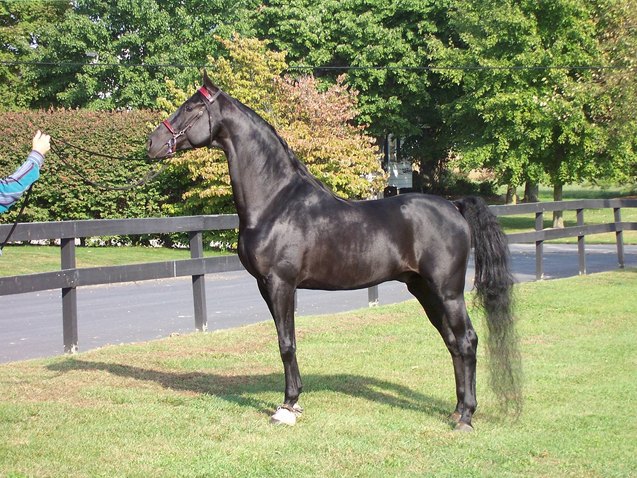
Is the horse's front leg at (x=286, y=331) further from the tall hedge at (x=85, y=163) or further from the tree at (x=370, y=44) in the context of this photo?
the tree at (x=370, y=44)

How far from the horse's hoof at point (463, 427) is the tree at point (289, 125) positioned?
19.1m

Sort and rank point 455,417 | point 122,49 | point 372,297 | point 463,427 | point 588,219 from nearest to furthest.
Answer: point 463,427 → point 455,417 → point 372,297 → point 122,49 → point 588,219

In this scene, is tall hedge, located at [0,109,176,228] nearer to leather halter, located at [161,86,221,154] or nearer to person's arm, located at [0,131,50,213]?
leather halter, located at [161,86,221,154]

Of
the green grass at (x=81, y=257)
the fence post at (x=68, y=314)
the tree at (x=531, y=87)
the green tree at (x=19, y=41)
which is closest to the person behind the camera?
the fence post at (x=68, y=314)

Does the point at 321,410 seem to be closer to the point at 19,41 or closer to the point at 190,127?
the point at 190,127

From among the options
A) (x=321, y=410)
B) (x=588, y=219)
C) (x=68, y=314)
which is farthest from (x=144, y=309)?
(x=588, y=219)

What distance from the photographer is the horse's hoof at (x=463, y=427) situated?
6.43 meters

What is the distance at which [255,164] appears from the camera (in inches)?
274

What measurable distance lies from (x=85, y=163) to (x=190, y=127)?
19918mm

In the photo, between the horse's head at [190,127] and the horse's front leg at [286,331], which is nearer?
the horse's front leg at [286,331]

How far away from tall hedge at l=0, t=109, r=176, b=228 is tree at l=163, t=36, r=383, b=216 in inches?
53.8

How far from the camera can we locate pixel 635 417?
22.0 feet

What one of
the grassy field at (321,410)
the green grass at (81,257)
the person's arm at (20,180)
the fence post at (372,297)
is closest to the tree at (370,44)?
the green grass at (81,257)

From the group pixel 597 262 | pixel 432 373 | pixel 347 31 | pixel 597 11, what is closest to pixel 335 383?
pixel 432 373
